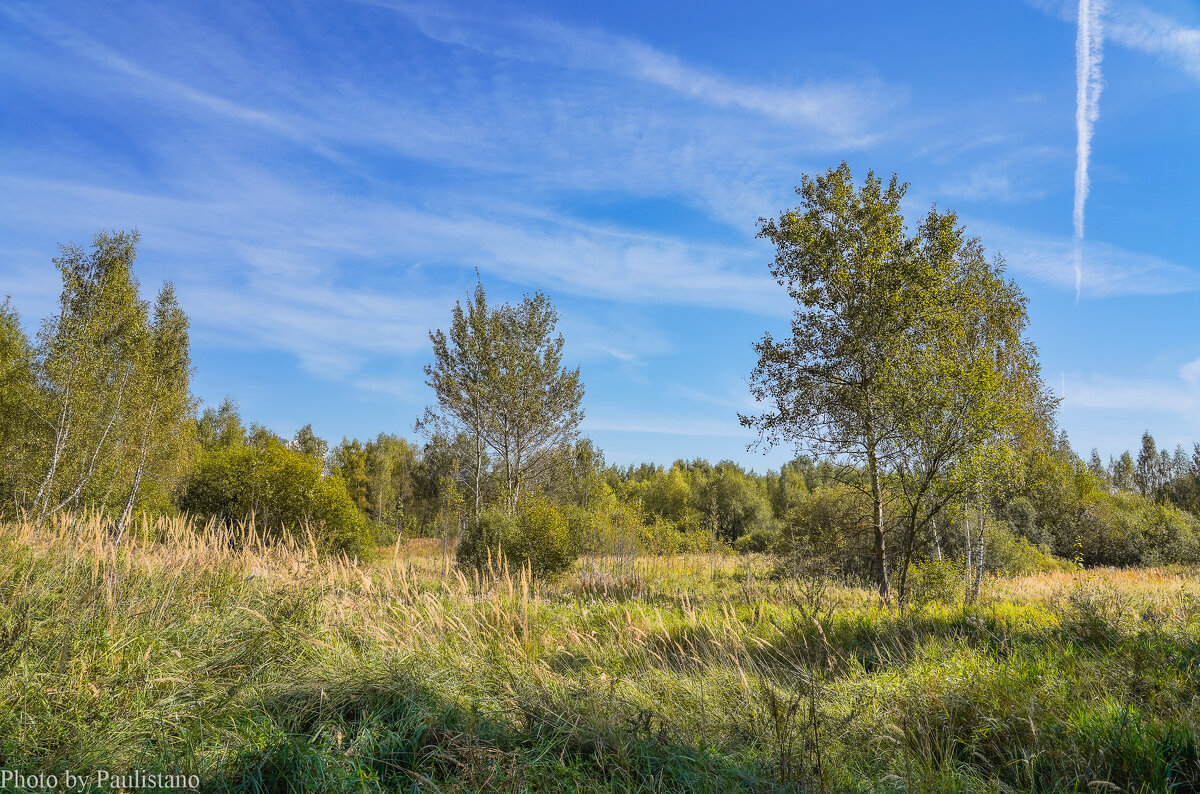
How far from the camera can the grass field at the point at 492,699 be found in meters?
3.25

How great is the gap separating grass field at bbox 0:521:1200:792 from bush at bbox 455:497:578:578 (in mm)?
8315

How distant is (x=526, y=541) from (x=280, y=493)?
12.7 meters

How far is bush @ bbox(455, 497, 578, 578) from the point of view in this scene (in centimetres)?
1530

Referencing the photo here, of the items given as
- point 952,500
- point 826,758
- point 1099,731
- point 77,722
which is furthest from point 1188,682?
point 77,722

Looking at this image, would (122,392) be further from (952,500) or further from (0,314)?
(952,500)

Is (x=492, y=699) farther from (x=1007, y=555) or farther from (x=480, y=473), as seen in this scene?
(x=1007, y=555)

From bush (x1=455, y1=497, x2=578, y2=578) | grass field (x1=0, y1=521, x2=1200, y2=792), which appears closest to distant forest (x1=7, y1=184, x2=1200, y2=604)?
bush (x1=455, y1=497, x2=578, y2=578)

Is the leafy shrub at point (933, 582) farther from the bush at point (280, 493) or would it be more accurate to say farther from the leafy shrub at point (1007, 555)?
the bush at point (280, 493)

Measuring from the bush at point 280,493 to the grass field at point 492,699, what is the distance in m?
16.2

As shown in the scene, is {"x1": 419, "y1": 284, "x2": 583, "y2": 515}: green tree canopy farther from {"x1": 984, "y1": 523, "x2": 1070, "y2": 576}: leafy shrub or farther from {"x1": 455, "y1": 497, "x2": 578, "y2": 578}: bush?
{"x1": 984, "y1": 523, "x2": 1070, "y2": 576}: leafy shrub

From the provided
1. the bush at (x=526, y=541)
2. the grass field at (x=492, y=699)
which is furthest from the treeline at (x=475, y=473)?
the grass field at (x=492, y=699)

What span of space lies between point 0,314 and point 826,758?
3115 cm

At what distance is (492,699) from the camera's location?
4418 millimetres

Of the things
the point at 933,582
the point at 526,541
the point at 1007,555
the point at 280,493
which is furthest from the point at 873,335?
the point at 280,493
